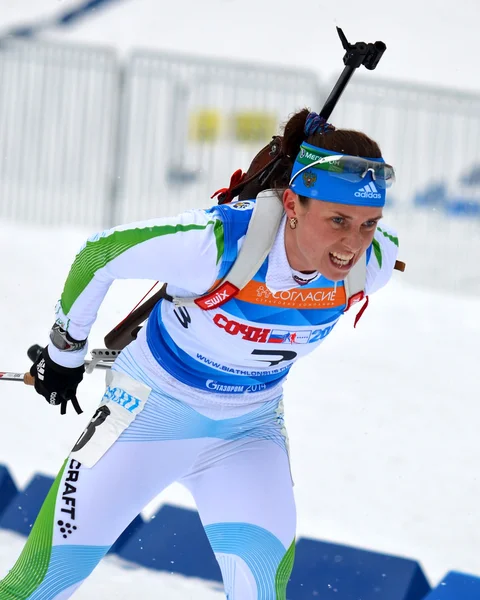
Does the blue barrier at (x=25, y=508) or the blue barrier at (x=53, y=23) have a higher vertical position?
the blue barrier at (x=53, y=23)

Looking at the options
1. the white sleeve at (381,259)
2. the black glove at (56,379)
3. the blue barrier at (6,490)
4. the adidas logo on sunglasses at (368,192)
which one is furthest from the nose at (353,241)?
the blue barrier at (6,490)

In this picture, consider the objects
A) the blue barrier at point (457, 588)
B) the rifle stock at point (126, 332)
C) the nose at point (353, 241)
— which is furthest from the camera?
the blue barrier at point (457, 588)

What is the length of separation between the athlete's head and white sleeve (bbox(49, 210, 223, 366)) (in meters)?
0.23

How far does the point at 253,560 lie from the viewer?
2.83m

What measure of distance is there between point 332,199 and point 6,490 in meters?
3.04

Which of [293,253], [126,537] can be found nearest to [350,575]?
[126,537]

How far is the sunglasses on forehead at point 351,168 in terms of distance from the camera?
8.86 ft

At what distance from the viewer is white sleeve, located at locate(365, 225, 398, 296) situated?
301 centimetres

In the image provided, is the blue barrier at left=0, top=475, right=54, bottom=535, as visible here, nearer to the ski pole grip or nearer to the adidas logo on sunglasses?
the ski pole grip

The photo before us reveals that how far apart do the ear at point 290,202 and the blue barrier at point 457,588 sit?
6.20 feet

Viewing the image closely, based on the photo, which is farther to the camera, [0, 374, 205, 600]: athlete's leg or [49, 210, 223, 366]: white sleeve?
[0, 374, 205, 600]: athlete's leg

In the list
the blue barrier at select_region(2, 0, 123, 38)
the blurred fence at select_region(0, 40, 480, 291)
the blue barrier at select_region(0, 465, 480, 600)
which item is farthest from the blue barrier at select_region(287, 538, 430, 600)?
the blue barrier at select_region(2, 0, 123, 38)

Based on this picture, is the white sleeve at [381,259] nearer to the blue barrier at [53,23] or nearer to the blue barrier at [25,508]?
the blue barrier at [25,508]

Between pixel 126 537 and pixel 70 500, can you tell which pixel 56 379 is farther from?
pixel 126 537
